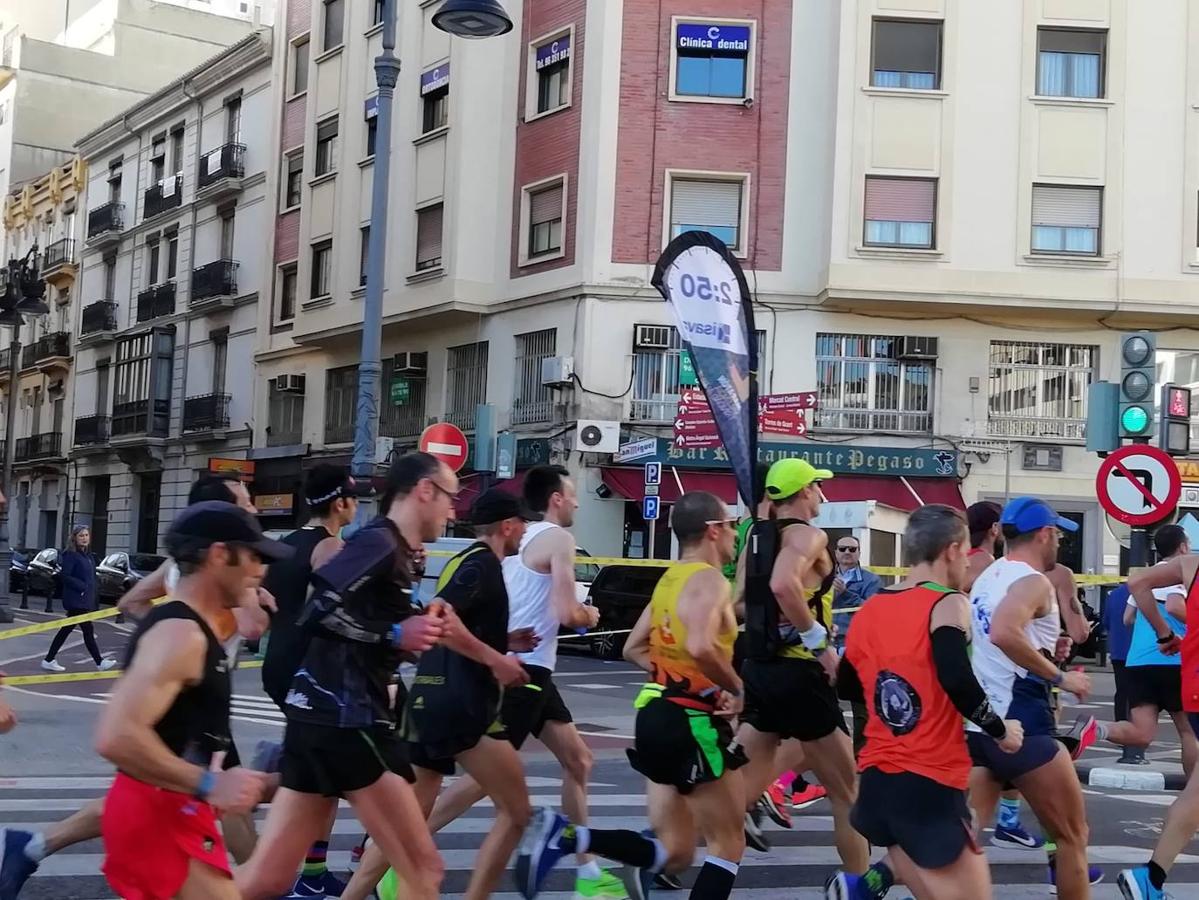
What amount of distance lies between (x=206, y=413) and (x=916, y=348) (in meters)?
19.8

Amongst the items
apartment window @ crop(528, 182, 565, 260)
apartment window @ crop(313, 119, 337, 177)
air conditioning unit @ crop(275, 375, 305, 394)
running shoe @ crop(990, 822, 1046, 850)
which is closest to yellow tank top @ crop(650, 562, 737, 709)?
running shoe @ crop(990, 822, 1046, 850)

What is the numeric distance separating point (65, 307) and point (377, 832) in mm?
50263

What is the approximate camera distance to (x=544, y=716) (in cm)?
689

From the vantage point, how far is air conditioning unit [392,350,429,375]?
31.7 m

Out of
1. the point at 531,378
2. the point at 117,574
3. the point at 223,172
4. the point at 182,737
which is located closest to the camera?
the point at 182,737

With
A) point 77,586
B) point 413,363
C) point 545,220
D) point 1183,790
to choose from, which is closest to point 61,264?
point 413,363

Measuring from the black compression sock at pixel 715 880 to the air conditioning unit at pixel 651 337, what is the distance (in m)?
22.3

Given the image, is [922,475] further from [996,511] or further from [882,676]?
Answer: [882,676]

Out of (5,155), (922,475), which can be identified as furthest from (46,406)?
(922,475)

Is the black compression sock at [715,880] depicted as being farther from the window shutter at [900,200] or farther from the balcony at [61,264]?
the balcony at [61,264]

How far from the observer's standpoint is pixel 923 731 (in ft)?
15.9

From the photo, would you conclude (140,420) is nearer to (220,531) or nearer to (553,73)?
(553,73)

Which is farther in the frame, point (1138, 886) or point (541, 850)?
point (1138, 886)

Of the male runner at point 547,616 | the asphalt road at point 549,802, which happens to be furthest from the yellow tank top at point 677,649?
the asphalt road at point 549,802
